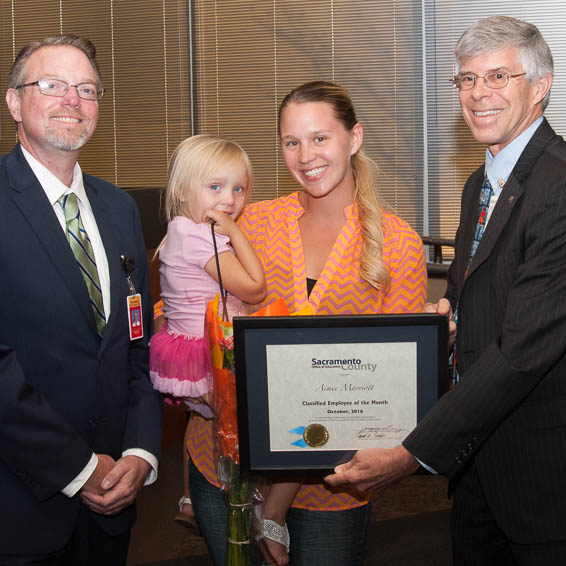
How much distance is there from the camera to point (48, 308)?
1.70m

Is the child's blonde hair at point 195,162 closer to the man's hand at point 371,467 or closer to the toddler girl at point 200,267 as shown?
the toddler girl at point 200,267

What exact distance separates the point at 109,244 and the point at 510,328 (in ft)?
3.43

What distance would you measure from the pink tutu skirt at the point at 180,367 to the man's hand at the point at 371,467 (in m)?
0.44

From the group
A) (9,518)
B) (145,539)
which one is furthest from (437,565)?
(9,518)

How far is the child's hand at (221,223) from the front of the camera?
209 centimetres

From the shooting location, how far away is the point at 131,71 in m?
6.71

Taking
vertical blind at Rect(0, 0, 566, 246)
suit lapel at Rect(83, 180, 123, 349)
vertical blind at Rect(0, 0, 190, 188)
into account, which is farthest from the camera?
vertical blind at Rect(0, 0, 190, 188)

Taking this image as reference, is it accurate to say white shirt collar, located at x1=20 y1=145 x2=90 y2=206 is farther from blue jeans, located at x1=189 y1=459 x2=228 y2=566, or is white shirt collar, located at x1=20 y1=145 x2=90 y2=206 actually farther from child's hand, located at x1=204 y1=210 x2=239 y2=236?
blue jeans, located at x1=189 y1=459 x2=228 y2=566

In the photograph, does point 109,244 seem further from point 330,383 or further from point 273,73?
point 273,73

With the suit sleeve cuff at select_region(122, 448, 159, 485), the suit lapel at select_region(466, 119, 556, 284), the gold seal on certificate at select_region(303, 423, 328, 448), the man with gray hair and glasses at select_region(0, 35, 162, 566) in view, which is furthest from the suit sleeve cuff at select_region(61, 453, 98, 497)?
the suit lapel at select_region(466, 119, 556, 284)

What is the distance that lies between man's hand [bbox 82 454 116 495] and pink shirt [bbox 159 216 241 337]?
1.36 ft

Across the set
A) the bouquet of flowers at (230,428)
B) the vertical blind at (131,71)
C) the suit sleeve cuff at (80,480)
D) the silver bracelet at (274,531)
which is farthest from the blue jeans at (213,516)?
the vertical blind at (131,71)
